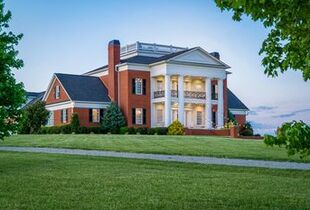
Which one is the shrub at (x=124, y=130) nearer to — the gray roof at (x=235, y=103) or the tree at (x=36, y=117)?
the tree at (x=36, y=117)

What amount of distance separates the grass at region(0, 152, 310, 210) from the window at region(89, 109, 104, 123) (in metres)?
34.8

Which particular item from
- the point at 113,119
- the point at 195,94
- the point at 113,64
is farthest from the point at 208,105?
the point at 113,64

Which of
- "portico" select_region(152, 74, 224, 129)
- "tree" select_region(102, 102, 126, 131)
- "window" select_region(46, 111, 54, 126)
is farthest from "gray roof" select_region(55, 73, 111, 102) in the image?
"portico" select_region(152, 74, 224, 129)

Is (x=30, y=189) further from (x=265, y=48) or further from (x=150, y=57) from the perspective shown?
(x=150, y=57)

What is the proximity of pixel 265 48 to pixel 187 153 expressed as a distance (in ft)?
56.0

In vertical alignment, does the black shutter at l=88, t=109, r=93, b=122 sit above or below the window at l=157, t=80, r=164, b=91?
below

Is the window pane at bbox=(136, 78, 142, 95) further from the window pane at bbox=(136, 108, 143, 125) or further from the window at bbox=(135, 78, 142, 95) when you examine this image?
the window pane at bbox=(136, 108, 143, 125)

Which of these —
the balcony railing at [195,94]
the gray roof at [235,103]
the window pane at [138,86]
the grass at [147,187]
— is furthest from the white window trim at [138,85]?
the grass at [147,187]

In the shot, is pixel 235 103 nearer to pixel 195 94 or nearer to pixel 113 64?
pixel 195 94

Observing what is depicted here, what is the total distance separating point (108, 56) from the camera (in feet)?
179

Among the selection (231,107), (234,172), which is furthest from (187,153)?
(231,107)

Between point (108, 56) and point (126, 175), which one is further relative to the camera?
point (108, 56)

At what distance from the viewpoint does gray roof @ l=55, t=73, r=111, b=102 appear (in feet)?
175

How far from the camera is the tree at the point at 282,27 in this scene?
5766 mm
